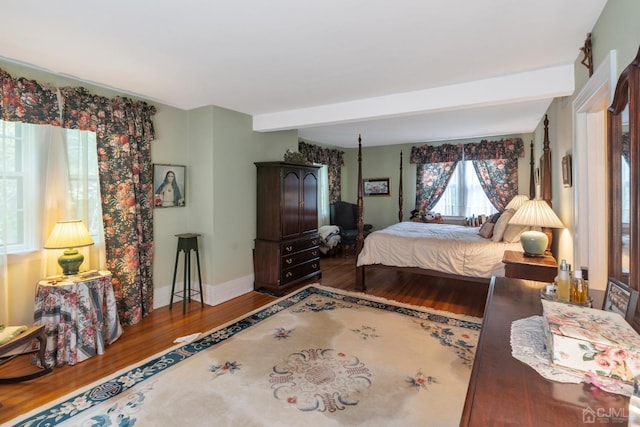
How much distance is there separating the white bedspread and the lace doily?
94.6 inches

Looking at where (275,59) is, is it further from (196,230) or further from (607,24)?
(196,230)

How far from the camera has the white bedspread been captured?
3529mm

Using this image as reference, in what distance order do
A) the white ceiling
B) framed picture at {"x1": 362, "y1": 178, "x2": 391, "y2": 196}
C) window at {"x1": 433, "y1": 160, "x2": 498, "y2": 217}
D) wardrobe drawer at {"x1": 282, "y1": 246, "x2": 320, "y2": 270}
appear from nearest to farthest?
the white ceiling → wardrobe drawer at {"x1": 282, "y1": 246, "x2": 320, "y2": 270} → window at {"x1": 433, "y1": 160, "x2": 498, "y2": 217} → framed picture at {"x1": 362, "y1": 178, "x2": 391, "y2": 196}

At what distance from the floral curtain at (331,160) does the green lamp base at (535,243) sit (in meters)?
4.22

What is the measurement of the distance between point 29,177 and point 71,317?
48.3 inches

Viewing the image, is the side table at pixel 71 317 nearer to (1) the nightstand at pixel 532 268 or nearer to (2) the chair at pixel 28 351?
(2) the chair at pixel 28 351

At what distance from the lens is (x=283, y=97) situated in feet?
11.0

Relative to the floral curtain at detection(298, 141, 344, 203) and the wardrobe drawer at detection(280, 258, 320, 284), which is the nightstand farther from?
the floral curtain at detection(298, 141, 344, 203)

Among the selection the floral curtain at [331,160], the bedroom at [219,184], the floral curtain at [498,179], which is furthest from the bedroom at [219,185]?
the floral curtain at [331,160]

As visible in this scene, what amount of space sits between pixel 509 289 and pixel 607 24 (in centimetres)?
156

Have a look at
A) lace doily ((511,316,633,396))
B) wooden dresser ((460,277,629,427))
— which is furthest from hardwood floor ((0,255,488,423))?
wooden dresser ((460,277,629,427))

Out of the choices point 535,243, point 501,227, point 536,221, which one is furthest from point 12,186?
point 501,227

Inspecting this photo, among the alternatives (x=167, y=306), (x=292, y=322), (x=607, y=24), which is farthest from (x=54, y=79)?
(x=607, y=24)

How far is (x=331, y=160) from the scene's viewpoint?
703 centimetres
